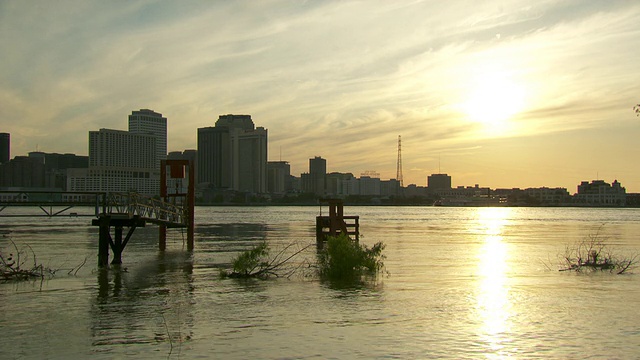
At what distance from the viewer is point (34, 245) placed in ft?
152

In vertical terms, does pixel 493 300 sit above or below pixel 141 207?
below

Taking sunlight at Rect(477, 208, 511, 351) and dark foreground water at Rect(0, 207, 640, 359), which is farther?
sunlight at Rect(477, 208, 511, 351)

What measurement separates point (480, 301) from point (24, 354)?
564 inches

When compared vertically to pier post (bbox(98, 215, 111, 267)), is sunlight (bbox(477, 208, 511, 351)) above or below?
below

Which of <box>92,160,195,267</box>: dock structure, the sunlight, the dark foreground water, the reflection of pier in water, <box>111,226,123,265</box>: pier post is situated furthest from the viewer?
<box>111,226,123,265</box>: pier post

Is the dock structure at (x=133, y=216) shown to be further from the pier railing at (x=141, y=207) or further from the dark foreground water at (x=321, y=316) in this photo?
the dark foreground water at (x=321, y=316)

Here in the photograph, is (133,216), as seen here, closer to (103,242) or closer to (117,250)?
(117,250)

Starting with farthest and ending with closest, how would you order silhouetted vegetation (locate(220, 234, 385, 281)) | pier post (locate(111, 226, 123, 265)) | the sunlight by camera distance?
pier post (locate(111, 226, 123, 265))
silhouetted vegetation (locate(220, 234, 385, 281))
the sunlight

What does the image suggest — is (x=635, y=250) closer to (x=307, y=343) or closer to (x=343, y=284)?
(x=343, y=284)

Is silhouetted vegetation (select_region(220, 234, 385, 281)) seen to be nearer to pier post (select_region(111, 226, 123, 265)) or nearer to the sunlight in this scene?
the sunlight

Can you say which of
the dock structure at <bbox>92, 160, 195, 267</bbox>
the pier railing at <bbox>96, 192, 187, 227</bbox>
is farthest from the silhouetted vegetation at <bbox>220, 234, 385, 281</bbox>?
the pier railing at <bbox>96, 192, 187, 227</bbox>

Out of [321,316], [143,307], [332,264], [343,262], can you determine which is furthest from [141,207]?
[321,316]

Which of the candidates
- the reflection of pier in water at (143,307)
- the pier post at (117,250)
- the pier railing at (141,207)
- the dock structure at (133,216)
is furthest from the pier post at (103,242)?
the reflection of pier in water at (143,307)

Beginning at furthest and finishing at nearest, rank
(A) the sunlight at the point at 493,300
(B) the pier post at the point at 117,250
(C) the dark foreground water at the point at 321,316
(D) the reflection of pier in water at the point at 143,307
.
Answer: (B) the pier post at the point at 117,250, (A) the sunlight at the point at 493,300, (D) the reflection of pier in water at the point at 143,307, (C) the dark foreground water at the point at 321,316
